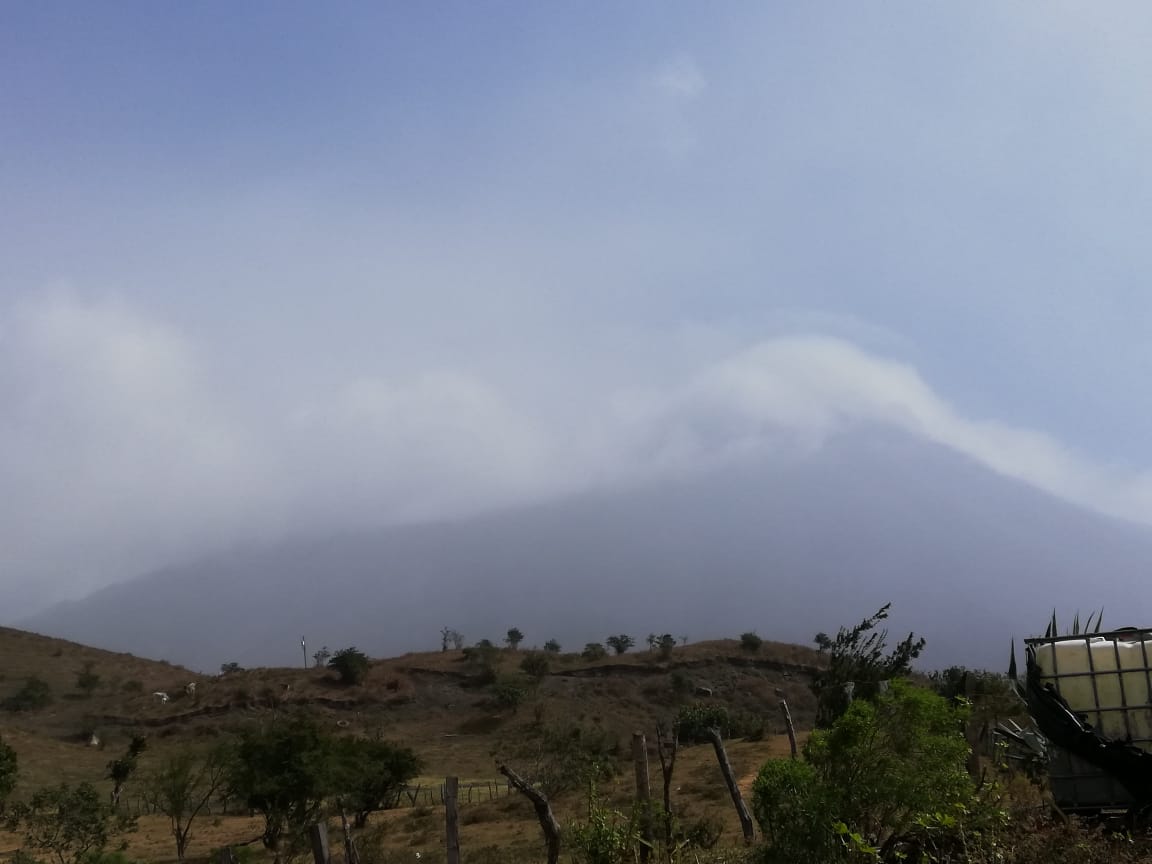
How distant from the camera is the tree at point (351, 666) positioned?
2630 inches

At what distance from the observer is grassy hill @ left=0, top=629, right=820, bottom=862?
4488 centimetres

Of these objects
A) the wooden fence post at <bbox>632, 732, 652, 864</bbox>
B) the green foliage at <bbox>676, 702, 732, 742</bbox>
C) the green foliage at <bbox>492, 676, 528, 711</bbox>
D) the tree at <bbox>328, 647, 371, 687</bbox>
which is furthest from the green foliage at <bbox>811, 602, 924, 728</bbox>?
the tree at <bbox>328, 647, 371, 687</bbox>

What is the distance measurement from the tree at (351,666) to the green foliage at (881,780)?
62504mm

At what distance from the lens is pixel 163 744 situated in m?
53.3

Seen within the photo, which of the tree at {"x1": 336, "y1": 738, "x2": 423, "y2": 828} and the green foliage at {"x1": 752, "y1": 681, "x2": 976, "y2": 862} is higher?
the green foliage at {"x1": 752, "y1": 681, "x2": 976, "y2": 862}

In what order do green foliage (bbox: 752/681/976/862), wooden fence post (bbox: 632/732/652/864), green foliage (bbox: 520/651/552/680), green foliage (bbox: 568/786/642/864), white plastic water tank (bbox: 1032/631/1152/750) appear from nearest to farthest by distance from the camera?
1. green foliage (bbox: 752/681/976/862)
2. white plastic water tank (bbox: 1032/631/1152/750)
3. green foliage (bbox: 568/786/642/864)
4. wooden fence post (bbox: 632/732/652/864)
5. green foliage (bbox: 520/651/552/680)

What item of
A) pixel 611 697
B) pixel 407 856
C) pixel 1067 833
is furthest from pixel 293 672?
pixel 1067 833

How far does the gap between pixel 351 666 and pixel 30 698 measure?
20378mm

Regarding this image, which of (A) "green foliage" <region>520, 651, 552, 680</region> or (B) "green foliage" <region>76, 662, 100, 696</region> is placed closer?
(B) "green foliage" <region>76, 662, 100, 696</region>

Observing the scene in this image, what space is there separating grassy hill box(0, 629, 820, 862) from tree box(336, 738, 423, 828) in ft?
13.0

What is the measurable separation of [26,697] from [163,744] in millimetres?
12737

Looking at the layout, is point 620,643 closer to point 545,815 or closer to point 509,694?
point 509,694

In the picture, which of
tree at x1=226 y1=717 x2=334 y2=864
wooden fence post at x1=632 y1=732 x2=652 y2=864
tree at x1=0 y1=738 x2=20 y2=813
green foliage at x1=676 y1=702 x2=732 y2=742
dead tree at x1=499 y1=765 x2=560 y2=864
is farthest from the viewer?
green foliage at x1=676 y1=702 x2=732 y2=742

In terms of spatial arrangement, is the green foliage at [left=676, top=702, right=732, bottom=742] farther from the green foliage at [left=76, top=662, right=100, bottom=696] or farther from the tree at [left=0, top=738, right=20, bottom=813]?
the green foliage at [left=76, top=662, right=100, bottom=696]
